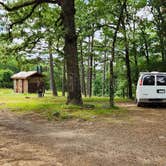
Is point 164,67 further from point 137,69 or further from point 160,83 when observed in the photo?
point 160,83

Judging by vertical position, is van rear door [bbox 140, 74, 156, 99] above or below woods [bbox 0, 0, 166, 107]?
below

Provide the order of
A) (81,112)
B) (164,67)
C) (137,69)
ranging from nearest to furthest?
(81,112)
(164,67)
(137,69)

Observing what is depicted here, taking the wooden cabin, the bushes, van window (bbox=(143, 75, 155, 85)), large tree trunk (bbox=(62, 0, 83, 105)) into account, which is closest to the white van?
van window (bbox=(143, 75, 155, 85))

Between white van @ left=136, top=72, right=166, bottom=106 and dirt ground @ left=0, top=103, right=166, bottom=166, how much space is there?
496 cm

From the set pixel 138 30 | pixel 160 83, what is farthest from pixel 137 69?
pixel 160 83

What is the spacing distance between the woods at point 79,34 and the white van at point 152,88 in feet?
5.00

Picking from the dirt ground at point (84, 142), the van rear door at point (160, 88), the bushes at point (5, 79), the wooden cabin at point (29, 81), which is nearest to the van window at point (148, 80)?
the van rear door at point (160, 88)

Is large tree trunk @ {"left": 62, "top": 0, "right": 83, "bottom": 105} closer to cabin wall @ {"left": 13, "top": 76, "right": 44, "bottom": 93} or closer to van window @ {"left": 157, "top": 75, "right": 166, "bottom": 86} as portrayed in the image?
van window @ {"left": 157, "top": 75, "right": 166, "bottom": 86}

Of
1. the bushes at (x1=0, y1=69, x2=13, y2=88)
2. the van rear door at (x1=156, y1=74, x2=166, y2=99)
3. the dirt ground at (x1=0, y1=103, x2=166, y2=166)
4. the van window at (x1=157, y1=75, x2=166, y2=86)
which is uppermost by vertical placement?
the bushes at (x1=0, y1=69, x2=13, y2=88)

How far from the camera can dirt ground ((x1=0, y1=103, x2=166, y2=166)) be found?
746 cm

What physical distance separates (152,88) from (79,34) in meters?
8.67

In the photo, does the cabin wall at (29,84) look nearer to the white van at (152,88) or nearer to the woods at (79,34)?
the woods at (79,34)

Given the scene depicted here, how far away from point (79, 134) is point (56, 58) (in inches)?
1093

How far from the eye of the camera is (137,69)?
3269 centimetres
